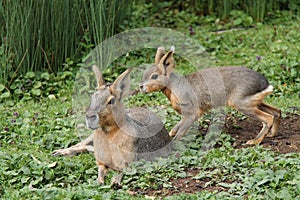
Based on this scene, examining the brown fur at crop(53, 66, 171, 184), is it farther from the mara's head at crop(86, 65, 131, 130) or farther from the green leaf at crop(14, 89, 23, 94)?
the green leaf at crop(14, 89, 23, 94)

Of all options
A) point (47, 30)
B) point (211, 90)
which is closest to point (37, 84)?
point (47, 30)

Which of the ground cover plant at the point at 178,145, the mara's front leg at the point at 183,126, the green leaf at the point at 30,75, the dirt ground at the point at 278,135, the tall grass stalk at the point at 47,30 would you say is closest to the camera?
the ground cover plant at the point at 178,145

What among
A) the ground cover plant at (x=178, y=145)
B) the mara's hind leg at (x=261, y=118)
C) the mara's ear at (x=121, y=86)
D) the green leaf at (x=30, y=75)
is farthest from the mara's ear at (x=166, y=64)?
the green leaf at (x=30, y=75)

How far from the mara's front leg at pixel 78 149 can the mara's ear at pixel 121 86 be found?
0.91 metres

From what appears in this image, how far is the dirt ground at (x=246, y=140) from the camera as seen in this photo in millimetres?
5109

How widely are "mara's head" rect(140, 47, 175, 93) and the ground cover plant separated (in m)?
0.56

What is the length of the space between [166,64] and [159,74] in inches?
5.0

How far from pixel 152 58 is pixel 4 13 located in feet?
7.14

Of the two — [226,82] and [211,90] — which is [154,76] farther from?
[226,82]

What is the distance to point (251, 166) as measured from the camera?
5352 millimetres

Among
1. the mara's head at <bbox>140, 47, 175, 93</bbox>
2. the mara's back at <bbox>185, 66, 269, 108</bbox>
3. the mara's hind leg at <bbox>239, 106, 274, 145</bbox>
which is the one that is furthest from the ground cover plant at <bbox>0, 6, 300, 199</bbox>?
the mara's head at <bbox>140, 47, 175, 93</bbox>

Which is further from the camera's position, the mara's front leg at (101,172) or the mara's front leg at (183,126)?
the mara's front leg at (183,126)

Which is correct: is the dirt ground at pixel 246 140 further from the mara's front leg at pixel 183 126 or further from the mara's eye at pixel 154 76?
the mara's eye at pixel 154 76

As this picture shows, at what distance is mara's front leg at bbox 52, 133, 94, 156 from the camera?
619 cm
